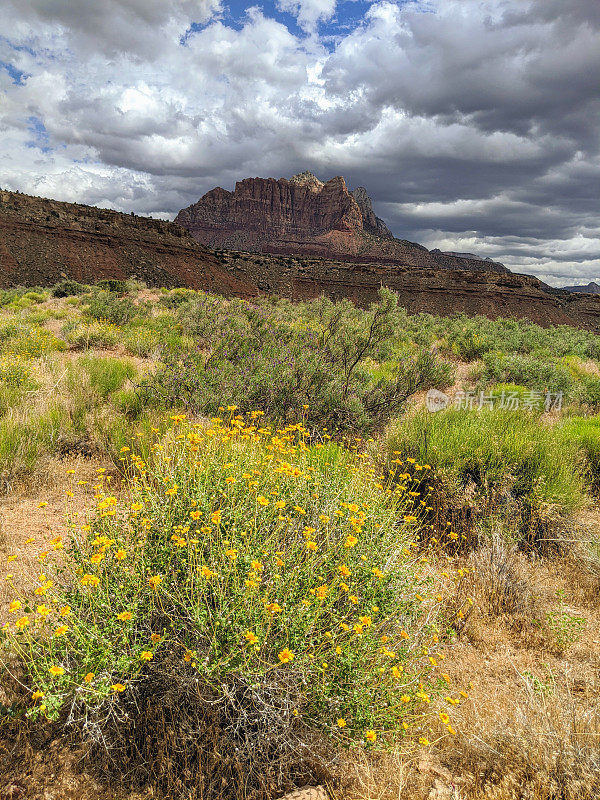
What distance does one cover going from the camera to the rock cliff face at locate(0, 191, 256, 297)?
34.4 m

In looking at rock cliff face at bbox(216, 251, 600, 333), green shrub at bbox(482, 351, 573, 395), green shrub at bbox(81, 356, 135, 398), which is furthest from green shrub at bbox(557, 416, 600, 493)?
rock cliff face at bbox(216, 251, 600, 333)

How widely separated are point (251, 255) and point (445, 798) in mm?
58942

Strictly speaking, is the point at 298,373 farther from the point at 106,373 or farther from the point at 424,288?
the point at 424,288

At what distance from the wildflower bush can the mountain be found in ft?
435

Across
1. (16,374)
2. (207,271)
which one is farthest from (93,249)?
(16,374)

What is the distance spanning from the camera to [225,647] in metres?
1.83

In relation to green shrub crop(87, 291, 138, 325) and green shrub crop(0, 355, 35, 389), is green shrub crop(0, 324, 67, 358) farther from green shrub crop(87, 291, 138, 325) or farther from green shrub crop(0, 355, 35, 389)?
green shrub crop(87, 291, 138, 325)

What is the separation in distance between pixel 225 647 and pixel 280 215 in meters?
164

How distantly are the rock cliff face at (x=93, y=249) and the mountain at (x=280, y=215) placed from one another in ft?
281

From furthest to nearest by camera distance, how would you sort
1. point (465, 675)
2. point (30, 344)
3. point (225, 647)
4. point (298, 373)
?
1. point (30, 344)
2. point (298, 373)
3. point (465, 675)
4. point (225, 647)

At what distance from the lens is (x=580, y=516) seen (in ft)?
14.4

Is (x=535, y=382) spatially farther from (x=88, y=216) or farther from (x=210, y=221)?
(x=210, y=221)

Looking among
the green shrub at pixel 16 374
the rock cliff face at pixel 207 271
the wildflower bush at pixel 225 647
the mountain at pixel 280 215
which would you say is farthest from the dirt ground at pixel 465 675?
the mountain at pixel 280 215

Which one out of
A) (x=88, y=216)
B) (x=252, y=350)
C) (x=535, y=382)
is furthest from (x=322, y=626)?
(x=88, y=216)
